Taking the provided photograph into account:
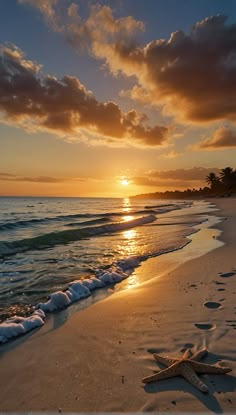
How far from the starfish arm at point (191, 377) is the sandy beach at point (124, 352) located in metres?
0.05

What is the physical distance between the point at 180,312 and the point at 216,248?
7.19 metres

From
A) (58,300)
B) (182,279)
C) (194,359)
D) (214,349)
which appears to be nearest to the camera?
(194,359)

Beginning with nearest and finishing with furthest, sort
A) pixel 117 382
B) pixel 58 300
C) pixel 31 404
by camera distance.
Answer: pixel 31 404
pixel 117 382
pixel 58 300

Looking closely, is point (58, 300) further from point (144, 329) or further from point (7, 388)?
point (7, 388)

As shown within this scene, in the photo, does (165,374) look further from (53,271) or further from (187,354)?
(53,271)

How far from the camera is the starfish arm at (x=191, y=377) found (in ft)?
9.40

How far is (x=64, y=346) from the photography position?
13.3ft

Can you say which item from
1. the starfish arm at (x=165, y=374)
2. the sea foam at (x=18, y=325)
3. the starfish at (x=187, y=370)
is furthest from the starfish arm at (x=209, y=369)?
the sea foam at (x=18, y=325)

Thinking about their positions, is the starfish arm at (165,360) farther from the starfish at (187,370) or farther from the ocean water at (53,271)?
the ocean water at (53,271)

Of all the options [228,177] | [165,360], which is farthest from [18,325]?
[228,177]

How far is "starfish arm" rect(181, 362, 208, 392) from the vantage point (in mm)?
2865

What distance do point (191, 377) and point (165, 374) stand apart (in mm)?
286

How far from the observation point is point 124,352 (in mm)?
3744

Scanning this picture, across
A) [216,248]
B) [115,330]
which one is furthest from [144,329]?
[216,248]
